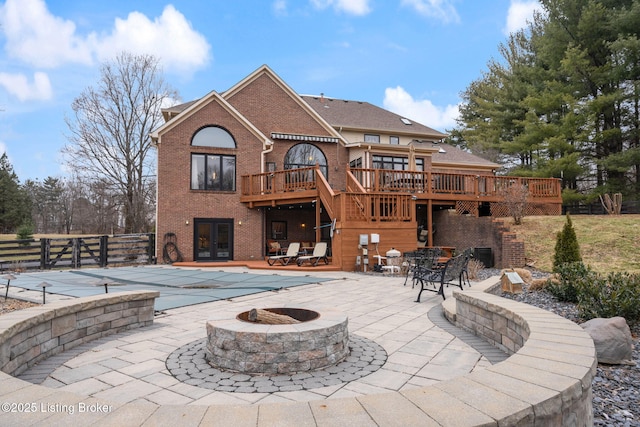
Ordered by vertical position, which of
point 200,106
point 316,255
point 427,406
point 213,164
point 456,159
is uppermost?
point 200,106

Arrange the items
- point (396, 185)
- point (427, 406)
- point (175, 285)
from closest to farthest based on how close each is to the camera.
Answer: point (427, 406) < point (175, 285) < point (396, 185)

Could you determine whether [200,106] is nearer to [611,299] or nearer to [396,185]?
Result: [396,185]

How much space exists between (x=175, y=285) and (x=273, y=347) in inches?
261

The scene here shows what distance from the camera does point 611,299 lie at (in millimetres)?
4988

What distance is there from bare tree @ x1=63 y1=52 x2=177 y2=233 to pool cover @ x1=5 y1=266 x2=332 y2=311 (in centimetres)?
1505

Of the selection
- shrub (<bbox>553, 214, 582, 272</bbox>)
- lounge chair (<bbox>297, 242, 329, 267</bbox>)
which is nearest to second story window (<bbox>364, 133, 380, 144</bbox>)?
lounge chair (<bbox>297, 242, 329, 267</bbox>)

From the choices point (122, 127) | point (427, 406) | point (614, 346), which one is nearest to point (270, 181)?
point (614, 346)

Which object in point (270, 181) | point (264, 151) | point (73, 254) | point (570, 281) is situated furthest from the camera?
point (264, 151)

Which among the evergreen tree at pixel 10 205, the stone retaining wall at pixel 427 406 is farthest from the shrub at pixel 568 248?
the evergreen tree at pixel 10 205

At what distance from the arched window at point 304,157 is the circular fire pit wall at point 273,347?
15106 mm

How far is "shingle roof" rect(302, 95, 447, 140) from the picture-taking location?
70.1ft

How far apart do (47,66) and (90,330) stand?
687 inches

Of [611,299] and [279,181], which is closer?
[611,299]

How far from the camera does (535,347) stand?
8.99 ft
